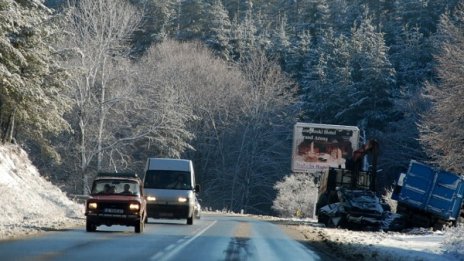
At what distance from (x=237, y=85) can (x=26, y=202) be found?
51.6 meters

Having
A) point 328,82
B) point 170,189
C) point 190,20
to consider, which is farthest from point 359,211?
point 190,20

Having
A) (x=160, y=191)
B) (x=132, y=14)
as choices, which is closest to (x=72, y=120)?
(x=132, y=14)

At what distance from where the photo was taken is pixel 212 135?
275 ft

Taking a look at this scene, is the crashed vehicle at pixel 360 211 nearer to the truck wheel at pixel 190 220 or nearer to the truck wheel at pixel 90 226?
the truck wheel at pixel 190 220

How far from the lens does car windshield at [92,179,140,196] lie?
25891 millimetres

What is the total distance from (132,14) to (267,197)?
Result: 111 feet

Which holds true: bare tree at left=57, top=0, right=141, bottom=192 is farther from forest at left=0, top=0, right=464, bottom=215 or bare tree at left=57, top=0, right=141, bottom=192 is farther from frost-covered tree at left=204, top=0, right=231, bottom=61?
frost-covered tree at left=204, top=0, right=231, bottom=61

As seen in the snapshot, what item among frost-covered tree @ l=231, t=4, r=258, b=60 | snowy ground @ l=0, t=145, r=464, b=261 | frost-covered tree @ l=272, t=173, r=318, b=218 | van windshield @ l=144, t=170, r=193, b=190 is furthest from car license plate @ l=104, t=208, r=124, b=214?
frost-covered tree @ l=231, t=4, r=258, b=60

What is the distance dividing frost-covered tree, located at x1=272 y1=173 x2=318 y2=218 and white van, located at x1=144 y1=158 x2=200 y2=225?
142 feet

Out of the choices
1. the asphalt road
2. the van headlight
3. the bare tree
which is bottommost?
the asphalt road

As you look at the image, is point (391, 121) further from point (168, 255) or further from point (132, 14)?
point (168, 255)

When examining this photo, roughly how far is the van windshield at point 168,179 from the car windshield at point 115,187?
24.4ft

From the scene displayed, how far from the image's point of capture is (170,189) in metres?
33.4

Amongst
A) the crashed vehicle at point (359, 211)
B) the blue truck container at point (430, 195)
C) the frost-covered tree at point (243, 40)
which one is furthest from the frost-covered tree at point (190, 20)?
the blue truck container at point (430, 195)
